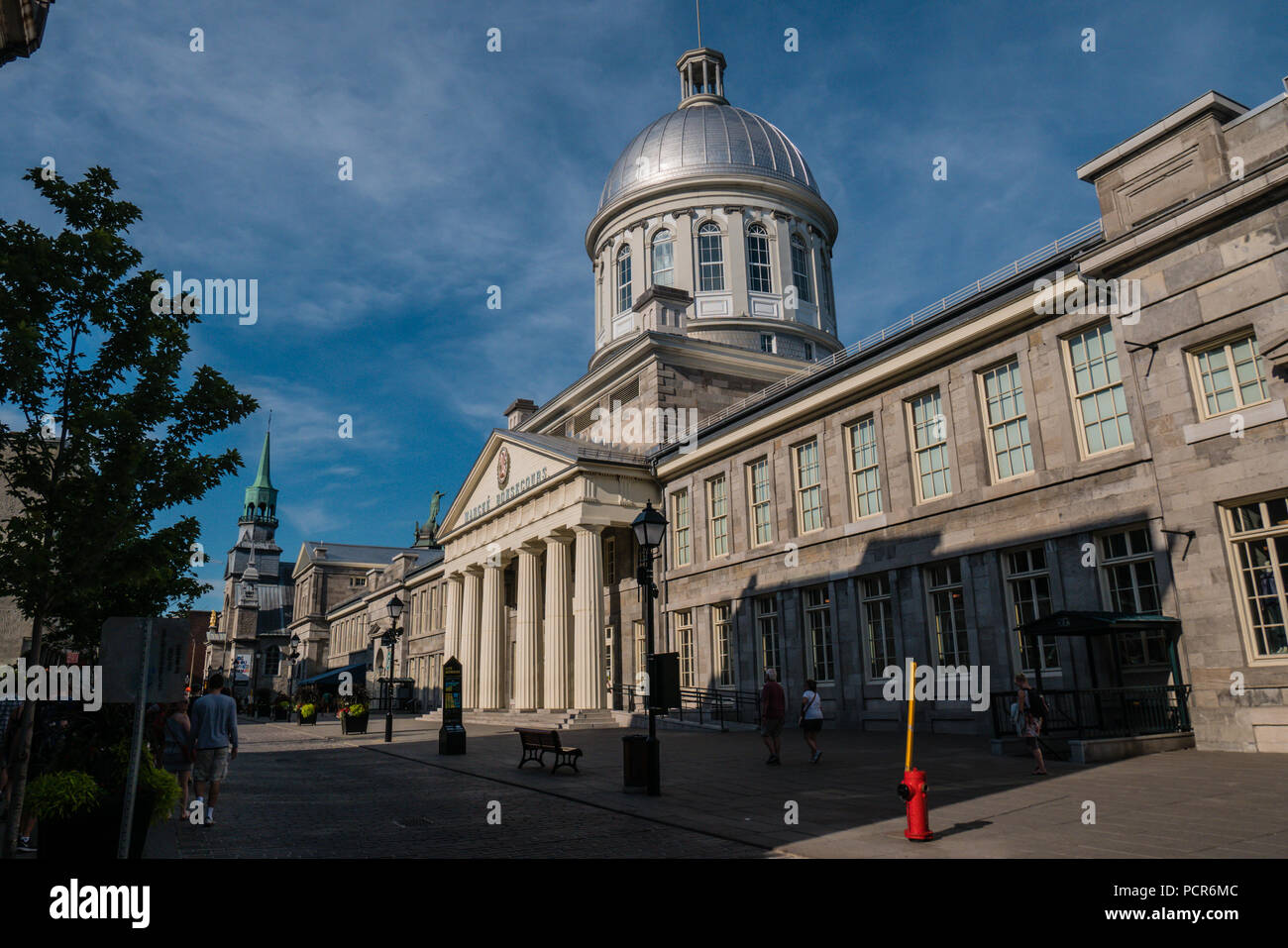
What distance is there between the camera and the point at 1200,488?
16359 mm

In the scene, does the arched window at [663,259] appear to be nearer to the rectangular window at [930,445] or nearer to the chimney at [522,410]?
the chimney at [522,410]

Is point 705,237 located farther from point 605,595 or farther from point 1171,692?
point 1171,692

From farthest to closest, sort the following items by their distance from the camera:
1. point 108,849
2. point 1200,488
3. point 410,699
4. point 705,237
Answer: point 410,699, point 705,237, point 1200,488, point 108,849

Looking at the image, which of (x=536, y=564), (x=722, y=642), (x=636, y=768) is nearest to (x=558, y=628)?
(x=536, y=564)

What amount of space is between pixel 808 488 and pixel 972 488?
672cm

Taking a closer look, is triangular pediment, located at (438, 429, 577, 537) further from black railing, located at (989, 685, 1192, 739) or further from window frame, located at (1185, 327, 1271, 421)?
window frame, located at (1185, 327, 1271, 421)

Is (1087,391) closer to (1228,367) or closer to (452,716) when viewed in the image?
(1228,367)

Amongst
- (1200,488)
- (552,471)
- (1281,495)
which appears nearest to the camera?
(1281,495)

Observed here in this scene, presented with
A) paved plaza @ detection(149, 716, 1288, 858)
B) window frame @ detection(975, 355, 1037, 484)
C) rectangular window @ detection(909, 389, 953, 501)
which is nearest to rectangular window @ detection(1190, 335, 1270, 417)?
window frame @ detection(975, 355, 1037, 484)

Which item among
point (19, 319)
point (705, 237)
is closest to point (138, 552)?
point (19, 319)

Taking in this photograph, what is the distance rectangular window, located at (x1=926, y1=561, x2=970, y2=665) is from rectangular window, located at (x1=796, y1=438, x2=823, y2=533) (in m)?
5.07

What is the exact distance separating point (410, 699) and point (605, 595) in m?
26.3

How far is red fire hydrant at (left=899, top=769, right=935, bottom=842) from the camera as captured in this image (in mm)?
8852

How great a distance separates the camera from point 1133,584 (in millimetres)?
18016
